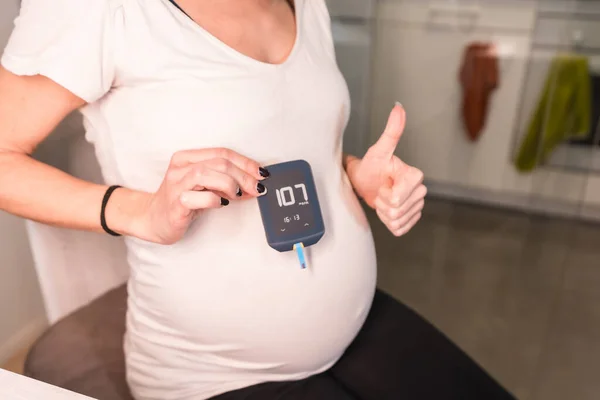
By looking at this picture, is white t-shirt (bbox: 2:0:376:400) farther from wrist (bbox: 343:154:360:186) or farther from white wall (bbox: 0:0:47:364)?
white wall (bbox: 0:0:47:364)

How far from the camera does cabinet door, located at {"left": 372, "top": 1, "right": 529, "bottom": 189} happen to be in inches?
82.7

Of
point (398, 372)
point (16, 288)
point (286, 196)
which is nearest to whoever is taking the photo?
point (286, 196)

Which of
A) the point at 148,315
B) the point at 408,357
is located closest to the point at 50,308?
the point at 148,315

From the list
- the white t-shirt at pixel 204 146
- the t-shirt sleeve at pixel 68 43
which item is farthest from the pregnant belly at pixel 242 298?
the t-shirt sleeve at pixel 68 43

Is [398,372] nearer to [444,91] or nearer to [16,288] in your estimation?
[16,288]

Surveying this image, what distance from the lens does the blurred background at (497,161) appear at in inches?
66.7

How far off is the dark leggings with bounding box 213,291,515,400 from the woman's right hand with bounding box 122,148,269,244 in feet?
0.88

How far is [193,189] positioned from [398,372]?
1.43 feet

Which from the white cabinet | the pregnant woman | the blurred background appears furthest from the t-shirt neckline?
the white cabinet

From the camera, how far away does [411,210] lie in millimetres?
741

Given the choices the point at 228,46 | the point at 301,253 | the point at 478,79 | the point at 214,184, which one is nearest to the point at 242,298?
the point at 301,253

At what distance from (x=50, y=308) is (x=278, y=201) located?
0.52 meters

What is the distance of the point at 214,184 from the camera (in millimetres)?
551

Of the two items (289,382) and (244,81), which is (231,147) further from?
(289,382)
